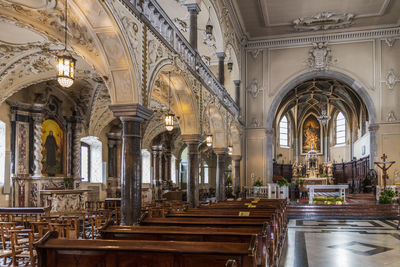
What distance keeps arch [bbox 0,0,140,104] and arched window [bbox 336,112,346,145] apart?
102ft

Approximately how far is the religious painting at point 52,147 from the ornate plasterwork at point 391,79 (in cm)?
1851

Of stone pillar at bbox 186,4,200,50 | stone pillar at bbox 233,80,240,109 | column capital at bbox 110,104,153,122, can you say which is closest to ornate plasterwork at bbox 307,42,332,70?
stone pillar at bbox 233,80,240,109

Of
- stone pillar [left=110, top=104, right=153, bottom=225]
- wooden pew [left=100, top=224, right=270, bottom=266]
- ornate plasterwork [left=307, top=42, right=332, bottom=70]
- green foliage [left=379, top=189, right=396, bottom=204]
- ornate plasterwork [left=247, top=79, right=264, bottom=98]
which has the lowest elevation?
green foliage [left=379, top=189, right=396, bottom=204]

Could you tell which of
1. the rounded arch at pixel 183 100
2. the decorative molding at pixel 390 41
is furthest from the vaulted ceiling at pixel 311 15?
the rounded arch at pixel 183 100

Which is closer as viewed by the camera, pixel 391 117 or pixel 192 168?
pixel 192 168

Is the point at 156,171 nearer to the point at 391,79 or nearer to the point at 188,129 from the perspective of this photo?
the point at 188,129

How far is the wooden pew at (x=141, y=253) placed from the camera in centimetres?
373

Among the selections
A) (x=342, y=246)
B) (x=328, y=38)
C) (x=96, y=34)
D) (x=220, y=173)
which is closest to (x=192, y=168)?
(x=220, y=173)

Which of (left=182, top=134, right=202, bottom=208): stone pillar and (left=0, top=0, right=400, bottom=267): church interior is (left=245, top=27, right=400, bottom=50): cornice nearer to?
(left=0, top=0, right=400, bottom=267): church interior

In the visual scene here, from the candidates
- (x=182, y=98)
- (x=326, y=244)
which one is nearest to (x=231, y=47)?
(x=182, y=98)

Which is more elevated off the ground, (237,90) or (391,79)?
(391,79)

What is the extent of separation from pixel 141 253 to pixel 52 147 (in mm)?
13580

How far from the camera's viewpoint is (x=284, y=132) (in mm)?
37656

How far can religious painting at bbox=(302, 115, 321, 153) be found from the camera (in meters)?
38.1
